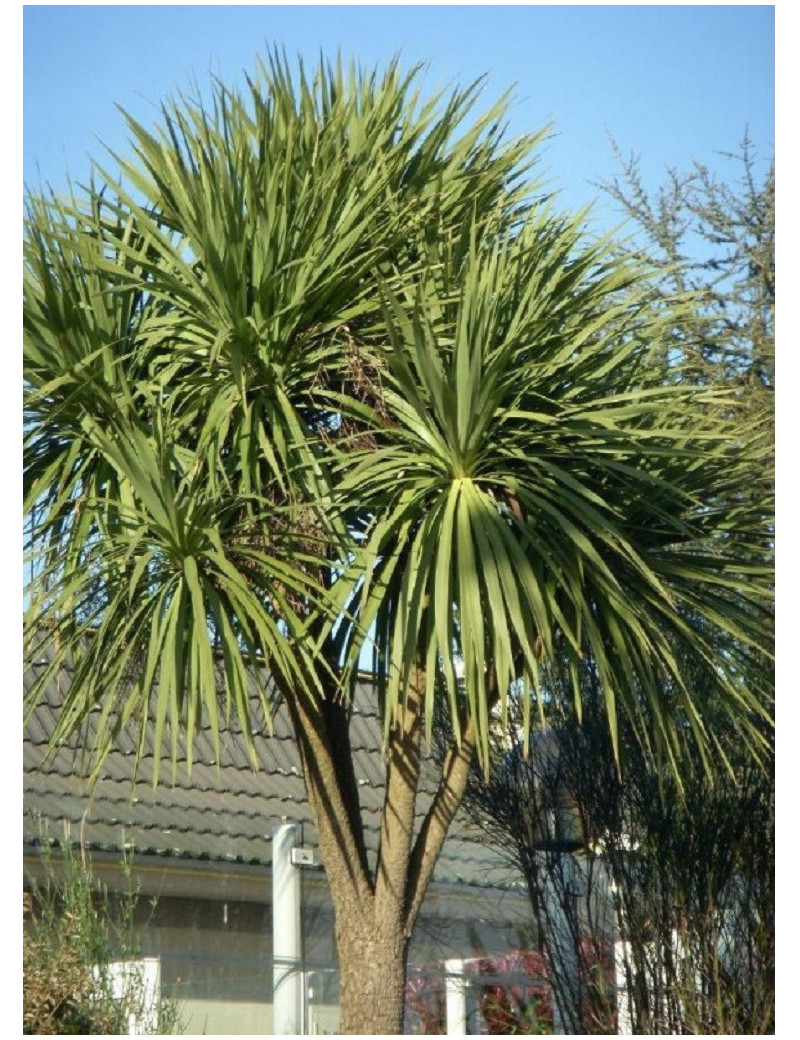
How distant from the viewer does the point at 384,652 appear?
18.0 ft

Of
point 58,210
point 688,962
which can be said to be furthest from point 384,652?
point 688,962

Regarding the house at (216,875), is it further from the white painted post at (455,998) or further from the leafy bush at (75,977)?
the leafy bush at (75,977)

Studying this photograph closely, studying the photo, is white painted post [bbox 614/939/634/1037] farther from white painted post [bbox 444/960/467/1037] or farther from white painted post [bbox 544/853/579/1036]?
white painted post [bbox 444/960/467/1037]

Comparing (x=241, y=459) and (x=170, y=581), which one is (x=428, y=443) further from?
(x=170, y=581)

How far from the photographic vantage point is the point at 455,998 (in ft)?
25.7

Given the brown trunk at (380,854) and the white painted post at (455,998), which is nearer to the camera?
the brown trunk at (380,854)

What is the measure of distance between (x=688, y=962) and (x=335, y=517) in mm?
3194

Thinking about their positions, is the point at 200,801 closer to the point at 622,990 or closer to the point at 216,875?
the point at 216,875

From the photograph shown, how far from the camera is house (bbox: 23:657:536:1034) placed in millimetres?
7004

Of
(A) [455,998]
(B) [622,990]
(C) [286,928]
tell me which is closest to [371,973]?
(C) [286,928]

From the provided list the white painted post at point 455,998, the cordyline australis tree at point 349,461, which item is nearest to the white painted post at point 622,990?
the white painted post at point 455,998

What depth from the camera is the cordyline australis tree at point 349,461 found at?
16.5ft

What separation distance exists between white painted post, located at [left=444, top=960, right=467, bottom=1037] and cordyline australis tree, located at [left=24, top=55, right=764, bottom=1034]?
227 cm

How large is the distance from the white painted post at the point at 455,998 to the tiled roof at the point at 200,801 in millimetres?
495
